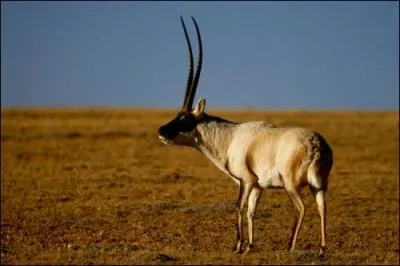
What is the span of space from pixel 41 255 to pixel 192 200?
9033 mm

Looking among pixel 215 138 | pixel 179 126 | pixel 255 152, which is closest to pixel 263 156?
pixel 255 152

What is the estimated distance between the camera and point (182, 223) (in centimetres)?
1548

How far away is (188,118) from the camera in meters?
11.3

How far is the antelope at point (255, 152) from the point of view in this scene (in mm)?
9844

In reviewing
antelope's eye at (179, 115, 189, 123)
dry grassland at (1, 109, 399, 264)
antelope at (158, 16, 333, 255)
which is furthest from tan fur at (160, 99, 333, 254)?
dry grassland at (1, 109, 399, 264)

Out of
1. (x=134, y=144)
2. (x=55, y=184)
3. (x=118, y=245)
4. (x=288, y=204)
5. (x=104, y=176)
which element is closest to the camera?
(x=118, y=245)

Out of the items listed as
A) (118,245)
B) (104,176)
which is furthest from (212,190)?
(118,245)

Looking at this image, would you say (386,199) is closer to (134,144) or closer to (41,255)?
(41,255)

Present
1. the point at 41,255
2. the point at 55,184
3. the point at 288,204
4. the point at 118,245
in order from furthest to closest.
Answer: the point at 55,184
the point at 288,204
the point at 118,245
the point at 41,255

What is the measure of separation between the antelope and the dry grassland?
0.79 m

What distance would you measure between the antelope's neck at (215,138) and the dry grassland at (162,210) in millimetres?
1425

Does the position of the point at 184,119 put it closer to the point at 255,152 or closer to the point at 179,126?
the point at 179,126

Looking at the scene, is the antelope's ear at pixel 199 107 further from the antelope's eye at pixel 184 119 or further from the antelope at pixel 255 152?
the antelope's eye at pixel 184 119

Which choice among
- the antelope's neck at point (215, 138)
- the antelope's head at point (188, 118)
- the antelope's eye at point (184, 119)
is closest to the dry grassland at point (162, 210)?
the antelope's neck at point (215, 138)
